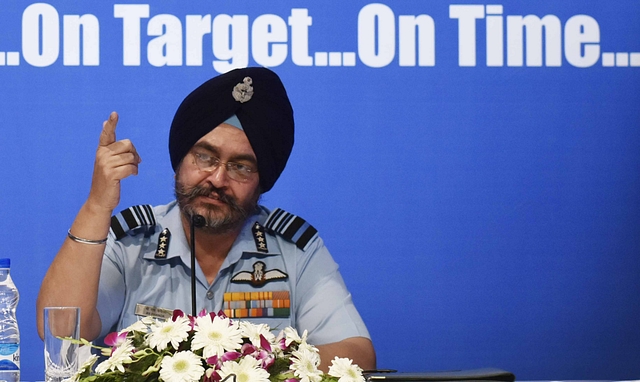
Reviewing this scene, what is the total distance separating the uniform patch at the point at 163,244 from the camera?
2.72m

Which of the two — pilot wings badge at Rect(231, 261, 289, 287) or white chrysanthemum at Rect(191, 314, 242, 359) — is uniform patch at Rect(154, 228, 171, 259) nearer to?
pilot wings badge at Rect(231, 261, 289, 287)

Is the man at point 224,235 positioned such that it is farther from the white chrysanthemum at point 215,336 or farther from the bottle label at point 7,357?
the white chrysanthemum at point 215,336

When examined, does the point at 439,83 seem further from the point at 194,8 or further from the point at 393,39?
the point at 194,8

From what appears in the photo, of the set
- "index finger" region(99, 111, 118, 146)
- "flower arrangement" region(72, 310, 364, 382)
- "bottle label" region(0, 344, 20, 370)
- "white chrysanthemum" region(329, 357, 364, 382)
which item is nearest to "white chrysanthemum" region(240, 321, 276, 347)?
"flower arrangement" region(72, 310, 364, 382)

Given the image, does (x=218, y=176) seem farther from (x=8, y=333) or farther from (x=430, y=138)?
(x=8, y=333)

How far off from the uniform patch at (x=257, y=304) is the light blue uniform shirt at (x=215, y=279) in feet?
0.05

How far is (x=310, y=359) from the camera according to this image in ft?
4.27

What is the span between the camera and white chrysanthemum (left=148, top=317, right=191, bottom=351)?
4.10 ft

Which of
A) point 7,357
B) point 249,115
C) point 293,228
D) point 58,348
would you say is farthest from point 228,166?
point 58,348

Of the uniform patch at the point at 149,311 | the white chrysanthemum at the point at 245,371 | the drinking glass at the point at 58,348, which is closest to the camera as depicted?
the white chrysanthemum at the point at 245,371

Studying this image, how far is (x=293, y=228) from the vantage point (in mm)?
2809

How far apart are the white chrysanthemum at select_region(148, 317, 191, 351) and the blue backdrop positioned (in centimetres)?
176

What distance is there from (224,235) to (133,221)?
28 centimetres

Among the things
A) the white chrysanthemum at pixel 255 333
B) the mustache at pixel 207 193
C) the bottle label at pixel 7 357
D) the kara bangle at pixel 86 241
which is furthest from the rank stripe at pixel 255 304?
the white chrysanthemum at pixel 255 333
